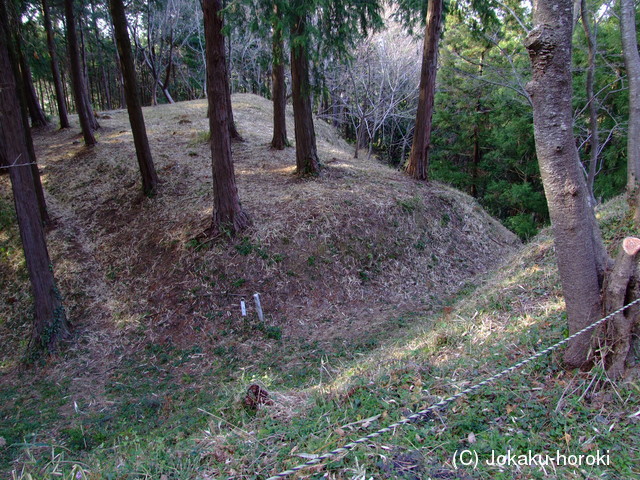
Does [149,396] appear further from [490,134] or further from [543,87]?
[490,134]

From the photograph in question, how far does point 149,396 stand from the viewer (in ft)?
18.8

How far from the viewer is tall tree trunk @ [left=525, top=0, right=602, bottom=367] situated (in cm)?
272

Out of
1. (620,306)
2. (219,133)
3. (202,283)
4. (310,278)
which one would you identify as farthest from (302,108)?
(620,306)

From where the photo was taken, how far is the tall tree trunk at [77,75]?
12.7 m

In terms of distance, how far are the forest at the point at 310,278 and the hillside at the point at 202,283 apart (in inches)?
2.0

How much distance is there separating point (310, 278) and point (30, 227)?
16.7ft

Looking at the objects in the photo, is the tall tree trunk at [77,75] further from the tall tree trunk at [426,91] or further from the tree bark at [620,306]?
the tree bark at [620,306]

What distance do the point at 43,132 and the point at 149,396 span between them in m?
15.5

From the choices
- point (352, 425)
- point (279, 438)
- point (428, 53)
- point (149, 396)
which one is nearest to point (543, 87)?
point (352, 425)

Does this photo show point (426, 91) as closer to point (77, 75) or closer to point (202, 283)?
point (202, 283)

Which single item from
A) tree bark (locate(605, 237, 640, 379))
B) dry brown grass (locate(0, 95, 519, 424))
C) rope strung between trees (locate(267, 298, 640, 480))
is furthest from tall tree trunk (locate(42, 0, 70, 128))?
tree bark (locate(605, 237, 640, 379))

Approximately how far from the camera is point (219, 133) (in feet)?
26.7

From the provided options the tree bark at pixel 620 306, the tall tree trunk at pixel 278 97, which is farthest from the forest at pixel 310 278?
the tall tree trunk at pixel 278 97

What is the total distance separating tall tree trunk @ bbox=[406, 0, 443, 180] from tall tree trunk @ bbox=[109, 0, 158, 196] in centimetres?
737
